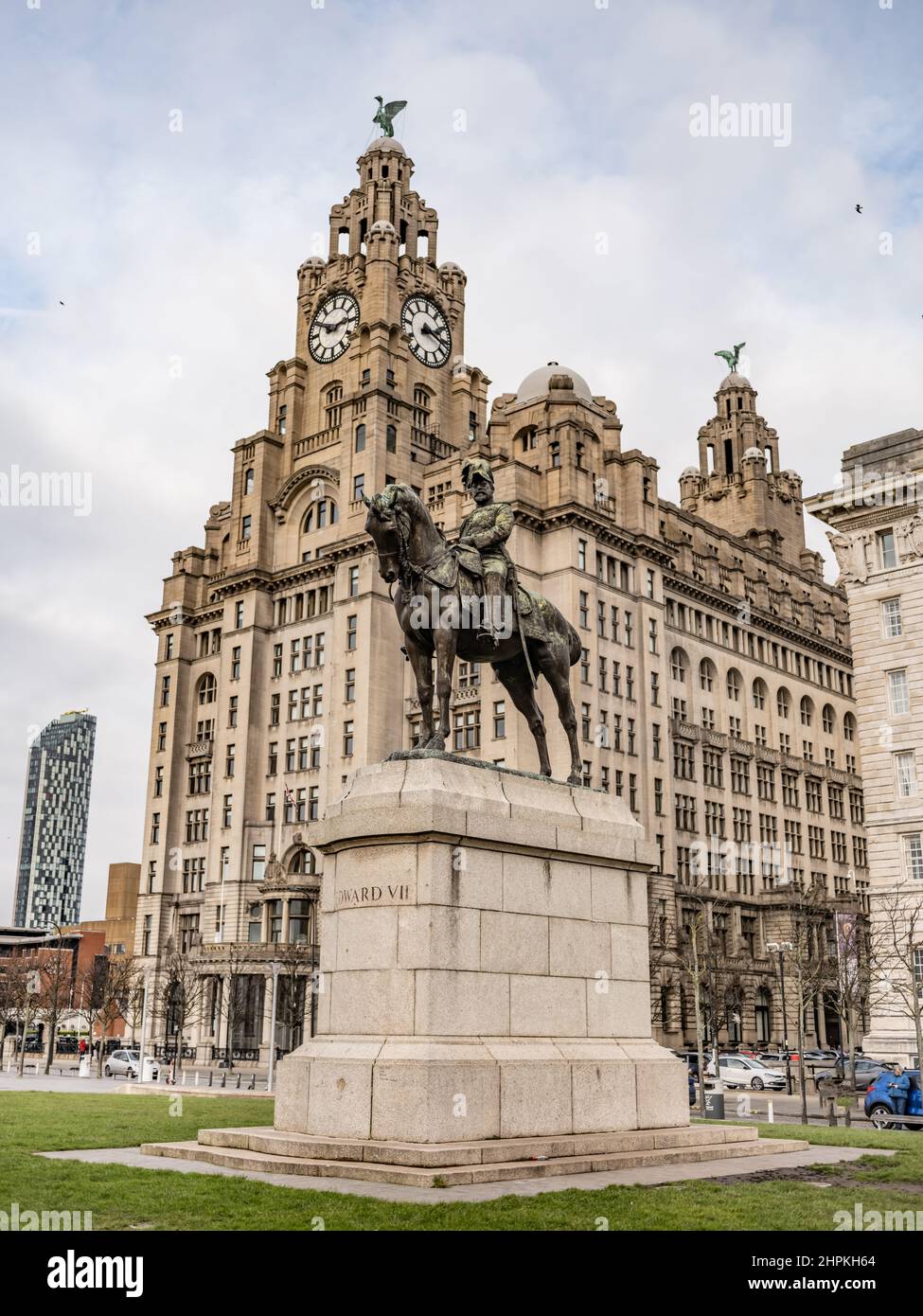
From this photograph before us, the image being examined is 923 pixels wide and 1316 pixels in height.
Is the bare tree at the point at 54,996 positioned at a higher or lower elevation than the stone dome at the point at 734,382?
lower

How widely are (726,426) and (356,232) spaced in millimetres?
43747

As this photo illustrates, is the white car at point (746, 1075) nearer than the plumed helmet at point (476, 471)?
No

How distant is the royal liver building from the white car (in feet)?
29.5

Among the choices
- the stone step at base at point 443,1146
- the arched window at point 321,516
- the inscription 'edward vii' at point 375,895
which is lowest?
the stone step at base at point 443,1146

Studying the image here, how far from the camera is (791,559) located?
12025cm

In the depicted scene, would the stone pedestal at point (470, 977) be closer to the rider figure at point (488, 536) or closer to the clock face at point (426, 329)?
the rider figure at point (488, 536)

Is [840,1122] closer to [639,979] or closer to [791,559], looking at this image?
[639,979]

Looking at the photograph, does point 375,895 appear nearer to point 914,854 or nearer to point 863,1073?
point 863,1073

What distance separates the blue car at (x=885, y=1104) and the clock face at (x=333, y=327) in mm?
77435

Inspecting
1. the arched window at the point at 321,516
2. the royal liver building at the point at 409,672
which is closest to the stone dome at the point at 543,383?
the royal liver building at the point at 409,672

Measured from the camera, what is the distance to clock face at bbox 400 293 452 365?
98.4 metres

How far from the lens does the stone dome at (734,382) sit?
128m

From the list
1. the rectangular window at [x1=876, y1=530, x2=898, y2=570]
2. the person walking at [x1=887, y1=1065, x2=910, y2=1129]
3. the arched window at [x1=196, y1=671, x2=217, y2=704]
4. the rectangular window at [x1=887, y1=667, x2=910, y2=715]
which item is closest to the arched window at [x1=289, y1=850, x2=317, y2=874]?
the arched window at [x1=196, y1=671, x2=217, y2=704]
